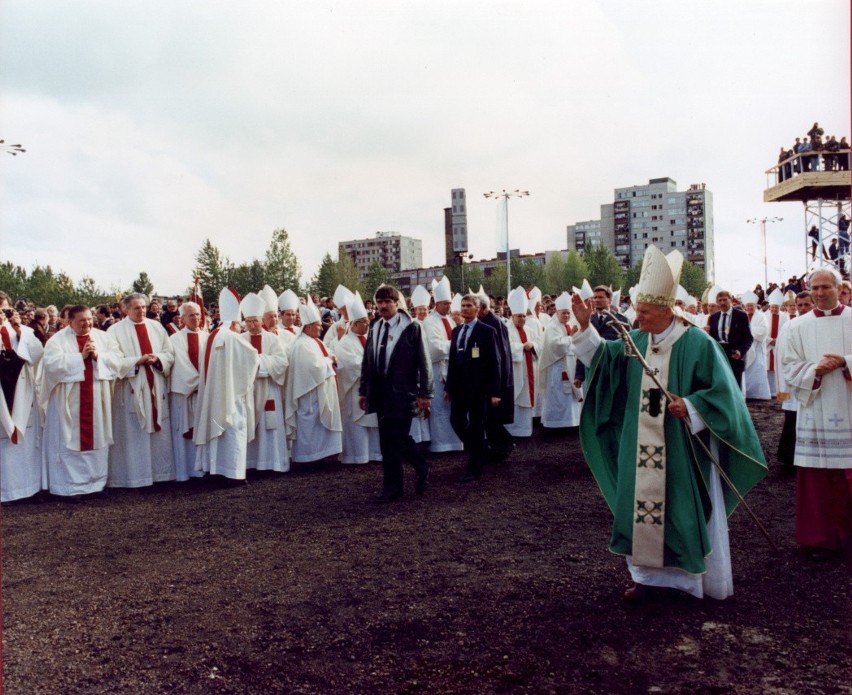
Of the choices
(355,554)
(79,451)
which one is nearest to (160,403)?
(79,451)

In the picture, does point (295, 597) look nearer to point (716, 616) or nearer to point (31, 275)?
point (716, 616)

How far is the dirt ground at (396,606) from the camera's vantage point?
3.58 metres

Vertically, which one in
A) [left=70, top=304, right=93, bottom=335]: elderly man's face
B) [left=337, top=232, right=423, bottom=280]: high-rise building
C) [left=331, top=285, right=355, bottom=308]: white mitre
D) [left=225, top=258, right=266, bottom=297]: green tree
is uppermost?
[left=337, top=232, right=423, bottom=280]: high-rise building

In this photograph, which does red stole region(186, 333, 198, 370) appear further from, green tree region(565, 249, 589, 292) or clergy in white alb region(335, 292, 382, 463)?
green tree region(565, 249, 589, 292)

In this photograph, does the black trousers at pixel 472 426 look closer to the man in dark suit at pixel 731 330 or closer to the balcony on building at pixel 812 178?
the man in dark suit at pixel 731 330

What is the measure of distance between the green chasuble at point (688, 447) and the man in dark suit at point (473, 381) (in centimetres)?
351

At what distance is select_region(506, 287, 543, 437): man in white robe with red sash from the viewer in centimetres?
1100

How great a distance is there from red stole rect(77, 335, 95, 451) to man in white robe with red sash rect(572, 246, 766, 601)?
578 cm

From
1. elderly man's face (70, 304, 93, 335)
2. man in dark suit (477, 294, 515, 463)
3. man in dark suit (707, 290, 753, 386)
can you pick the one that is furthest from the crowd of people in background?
elderly man's face (70, 304, 93, 335)

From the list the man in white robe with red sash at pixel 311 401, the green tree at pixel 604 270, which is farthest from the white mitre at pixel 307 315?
the green tree at pixel 604 270

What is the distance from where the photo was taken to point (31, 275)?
42.4 metres

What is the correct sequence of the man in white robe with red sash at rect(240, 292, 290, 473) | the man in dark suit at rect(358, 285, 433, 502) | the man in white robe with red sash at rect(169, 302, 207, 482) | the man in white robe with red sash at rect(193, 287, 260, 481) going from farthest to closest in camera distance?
1. the man in white robe with red sash at rect(240, 292, 290, 473)
2. the man in white robe with red sash at rect(169, 302, 207, 482)
3. the man in white robe with red sash at rect(193, 287, 260, 481)
4. the man in dark suit at rect(358, 285, 433, 502)

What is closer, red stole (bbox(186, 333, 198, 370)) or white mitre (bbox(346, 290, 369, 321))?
red stole (bbox(186, 333, 198, 370))

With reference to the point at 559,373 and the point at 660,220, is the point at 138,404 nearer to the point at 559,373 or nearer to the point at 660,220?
the point at 559,373
